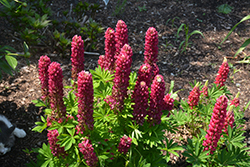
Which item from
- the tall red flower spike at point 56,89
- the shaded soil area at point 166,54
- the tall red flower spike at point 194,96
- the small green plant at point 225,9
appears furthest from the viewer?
the small green plant at point 225,9

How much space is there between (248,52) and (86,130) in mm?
4603

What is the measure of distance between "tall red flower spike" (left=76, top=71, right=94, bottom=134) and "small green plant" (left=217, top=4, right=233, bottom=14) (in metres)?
5.69

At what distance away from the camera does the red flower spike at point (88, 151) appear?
204 centimetres

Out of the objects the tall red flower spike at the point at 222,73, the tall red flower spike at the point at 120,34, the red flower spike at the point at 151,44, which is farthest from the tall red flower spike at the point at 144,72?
the tall red flower spike at the point at 222,73

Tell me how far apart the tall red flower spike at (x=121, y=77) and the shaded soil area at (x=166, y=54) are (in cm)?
168

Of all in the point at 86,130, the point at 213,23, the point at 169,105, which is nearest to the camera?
the point at 86,130

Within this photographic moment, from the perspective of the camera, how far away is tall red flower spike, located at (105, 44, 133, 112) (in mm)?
2086

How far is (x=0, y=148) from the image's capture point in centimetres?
319

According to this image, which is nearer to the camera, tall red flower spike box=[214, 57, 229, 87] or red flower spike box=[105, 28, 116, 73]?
red flower spike box=[105, 28, 116, 73]

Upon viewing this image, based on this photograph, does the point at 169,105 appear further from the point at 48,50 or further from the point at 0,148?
the point at 48,50

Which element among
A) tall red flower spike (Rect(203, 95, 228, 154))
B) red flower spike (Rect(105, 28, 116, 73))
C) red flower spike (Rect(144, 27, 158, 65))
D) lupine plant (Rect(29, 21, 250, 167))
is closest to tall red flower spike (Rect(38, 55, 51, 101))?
lupine plant (Rect(29, 21, 250, 167))

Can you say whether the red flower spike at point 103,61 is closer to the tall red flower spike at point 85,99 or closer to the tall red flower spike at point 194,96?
the tall red flower spike at point 85,99

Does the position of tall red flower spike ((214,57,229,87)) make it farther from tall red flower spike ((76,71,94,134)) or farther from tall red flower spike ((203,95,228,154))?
tall red flower spike ((76,71,94,134))

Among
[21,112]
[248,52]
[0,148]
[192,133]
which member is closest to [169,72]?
[192,133]
